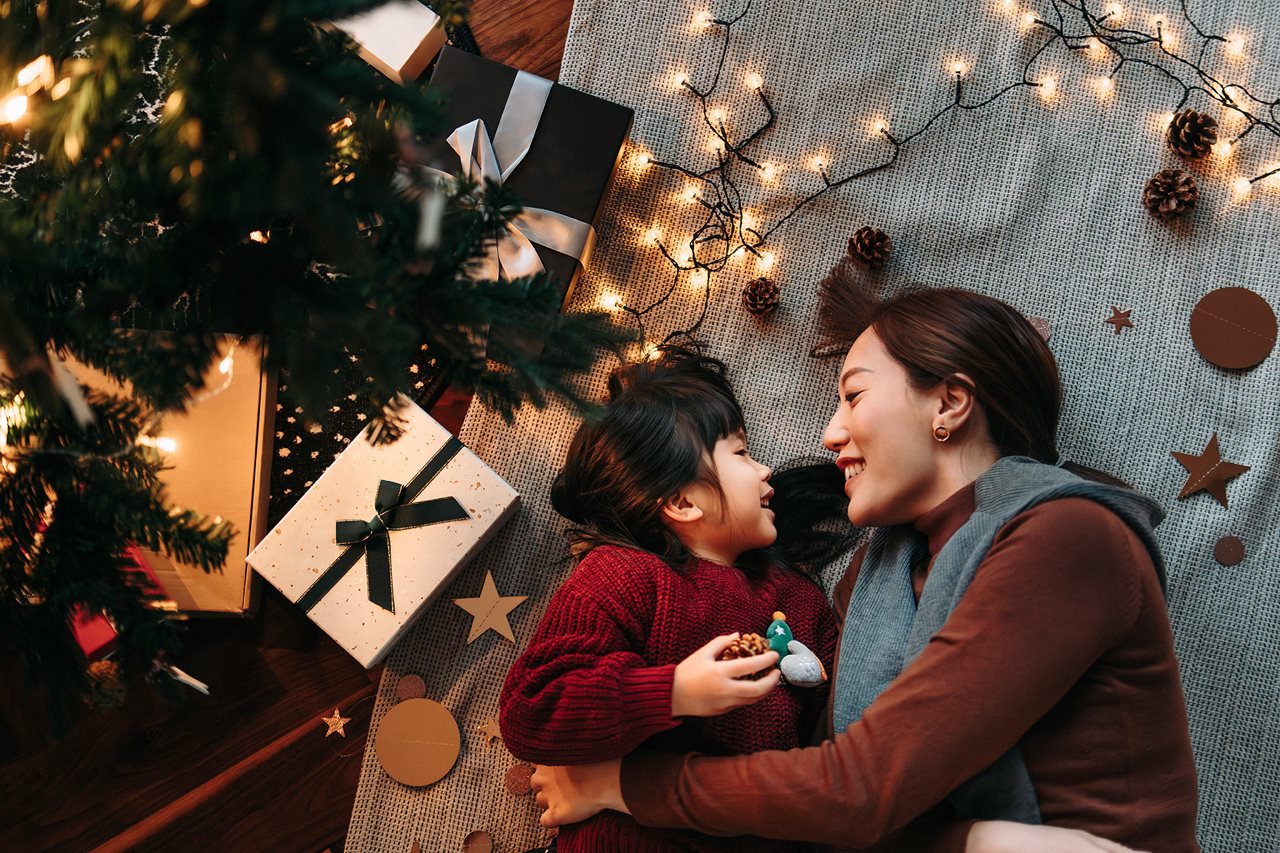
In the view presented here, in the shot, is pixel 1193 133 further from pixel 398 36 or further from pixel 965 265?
pixel 398 36

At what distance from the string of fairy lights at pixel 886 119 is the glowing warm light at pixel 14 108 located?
3.01 feet

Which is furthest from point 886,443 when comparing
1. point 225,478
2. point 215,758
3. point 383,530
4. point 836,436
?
point 215,758

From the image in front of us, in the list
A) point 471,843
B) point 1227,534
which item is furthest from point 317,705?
point 1227,534

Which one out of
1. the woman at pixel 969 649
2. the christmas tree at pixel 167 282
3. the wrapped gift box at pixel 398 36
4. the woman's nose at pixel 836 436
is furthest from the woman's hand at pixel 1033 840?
the wrapped gift box at pixel 398 36

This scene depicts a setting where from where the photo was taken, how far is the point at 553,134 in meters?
1.40

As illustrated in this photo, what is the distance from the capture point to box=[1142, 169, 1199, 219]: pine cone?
4.58 ft

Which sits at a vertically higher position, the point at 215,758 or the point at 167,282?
the point at 167,282

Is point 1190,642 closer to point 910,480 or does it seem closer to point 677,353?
point 910,480

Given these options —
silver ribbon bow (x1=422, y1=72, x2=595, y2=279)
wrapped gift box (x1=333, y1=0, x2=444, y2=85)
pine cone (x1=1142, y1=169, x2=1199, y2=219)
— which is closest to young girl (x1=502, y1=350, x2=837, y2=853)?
silver ribbon bow (x1=422, y1=72, x2=595, y2=279)

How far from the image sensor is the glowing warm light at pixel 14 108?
68 cm

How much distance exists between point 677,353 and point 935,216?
485mm

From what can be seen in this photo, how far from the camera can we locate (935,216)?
1463mm

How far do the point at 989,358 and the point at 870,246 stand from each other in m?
0.32

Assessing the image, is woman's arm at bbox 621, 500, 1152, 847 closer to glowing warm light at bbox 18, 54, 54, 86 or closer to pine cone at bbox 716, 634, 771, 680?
pine cone at bbox 716, 634, 771, 680
